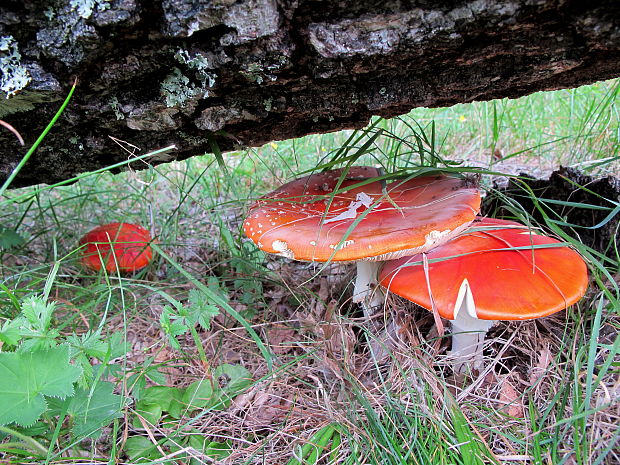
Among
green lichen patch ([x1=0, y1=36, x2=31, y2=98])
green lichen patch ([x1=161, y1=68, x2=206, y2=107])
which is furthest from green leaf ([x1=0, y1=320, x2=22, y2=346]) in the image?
green lichen patch ([x1=161, y1=68, x2=206, y2=107])

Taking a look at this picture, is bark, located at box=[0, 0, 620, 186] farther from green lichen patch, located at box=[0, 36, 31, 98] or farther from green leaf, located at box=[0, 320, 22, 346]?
green leaf, located at box=[0, 320, 22, 346]

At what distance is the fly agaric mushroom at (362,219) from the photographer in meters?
1.37

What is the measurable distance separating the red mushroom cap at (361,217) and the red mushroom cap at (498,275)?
0.37 ft

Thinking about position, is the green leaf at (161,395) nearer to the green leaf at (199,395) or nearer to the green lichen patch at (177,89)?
the green leaf at (199,395)

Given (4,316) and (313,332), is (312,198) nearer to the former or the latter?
(313,332)

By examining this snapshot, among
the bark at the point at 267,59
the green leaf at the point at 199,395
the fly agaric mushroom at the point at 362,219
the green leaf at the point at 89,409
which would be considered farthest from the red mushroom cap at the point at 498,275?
the green leaf at the point at 89,409

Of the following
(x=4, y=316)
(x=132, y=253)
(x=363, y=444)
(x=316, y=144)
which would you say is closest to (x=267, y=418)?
(x=363, y=444)

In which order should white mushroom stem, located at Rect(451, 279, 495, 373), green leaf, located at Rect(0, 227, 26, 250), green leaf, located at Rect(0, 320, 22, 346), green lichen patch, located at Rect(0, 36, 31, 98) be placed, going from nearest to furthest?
green leaf, located at Rect(0, 320, 22, 346)
green lichen patch, located at Rect(0, 36, 31, 98)
white mushroom stem, located at Rect(451, 279, 495, 373)
green leaf, located at Rect(0, 227, 26, 250)

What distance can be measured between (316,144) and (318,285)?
1.84 meters

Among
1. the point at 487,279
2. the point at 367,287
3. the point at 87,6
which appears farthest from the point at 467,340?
the point at 87,6

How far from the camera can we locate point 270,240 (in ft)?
4.91

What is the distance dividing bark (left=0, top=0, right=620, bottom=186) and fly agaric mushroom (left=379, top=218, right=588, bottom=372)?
531 mm

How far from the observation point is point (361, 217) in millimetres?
1467

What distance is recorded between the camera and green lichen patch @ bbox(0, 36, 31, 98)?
1.17 m
